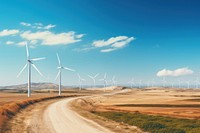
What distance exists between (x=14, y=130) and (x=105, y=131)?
10.6 meters

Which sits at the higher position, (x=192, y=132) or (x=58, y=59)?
(x=58, y=59)

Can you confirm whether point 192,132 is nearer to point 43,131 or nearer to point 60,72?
point 43,131

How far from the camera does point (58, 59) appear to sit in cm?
16475

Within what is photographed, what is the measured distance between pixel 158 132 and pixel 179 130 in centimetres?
264

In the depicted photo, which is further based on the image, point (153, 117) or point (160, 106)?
point (160, 106)

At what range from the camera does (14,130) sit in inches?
1318

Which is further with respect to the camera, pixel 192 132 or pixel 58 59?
pixel 58 59

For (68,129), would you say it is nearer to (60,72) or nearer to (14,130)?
(14,130)

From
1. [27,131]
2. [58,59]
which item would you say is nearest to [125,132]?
[27,131]

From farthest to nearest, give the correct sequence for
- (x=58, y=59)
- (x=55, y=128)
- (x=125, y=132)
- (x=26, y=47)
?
(x=58, y=59)
(x=26, y=47)
(x=55, y=128)
(x=125, y=132)

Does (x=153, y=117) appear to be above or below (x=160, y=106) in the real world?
above

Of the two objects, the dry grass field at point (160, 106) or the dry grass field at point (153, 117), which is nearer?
the dry grass field at point (153, 117)

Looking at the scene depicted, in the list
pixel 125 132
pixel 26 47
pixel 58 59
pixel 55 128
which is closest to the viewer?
pixel 125 132

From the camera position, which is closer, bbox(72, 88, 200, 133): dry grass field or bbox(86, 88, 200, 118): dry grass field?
bbox(72, 88, 200, 133): dry grass field
